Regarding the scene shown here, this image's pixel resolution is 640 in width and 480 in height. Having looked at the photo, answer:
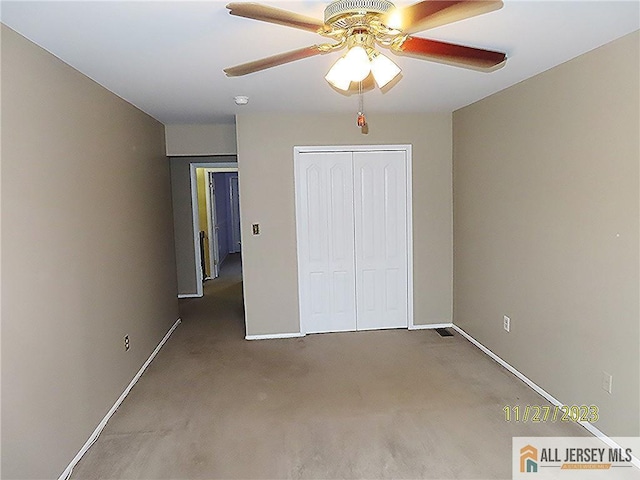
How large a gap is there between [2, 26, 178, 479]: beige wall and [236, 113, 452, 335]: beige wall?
1.05m

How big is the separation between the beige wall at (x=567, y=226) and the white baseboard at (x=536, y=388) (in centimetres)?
5

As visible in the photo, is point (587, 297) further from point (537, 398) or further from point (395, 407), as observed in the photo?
point (395, 407)

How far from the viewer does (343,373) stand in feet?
12.4

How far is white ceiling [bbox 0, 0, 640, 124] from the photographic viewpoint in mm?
1970

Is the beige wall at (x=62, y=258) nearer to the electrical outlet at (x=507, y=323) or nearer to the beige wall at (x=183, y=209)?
the beige wall at (x=183, y=209)

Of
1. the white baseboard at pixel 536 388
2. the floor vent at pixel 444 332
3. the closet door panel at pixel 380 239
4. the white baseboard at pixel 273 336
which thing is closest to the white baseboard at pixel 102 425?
the white baseboard at pixel 273 336

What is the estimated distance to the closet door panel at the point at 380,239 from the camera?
4.76 metres

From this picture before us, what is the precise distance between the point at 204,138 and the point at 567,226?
3.68m

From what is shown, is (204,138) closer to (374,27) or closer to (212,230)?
(212,230)

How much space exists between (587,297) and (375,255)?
234 cm

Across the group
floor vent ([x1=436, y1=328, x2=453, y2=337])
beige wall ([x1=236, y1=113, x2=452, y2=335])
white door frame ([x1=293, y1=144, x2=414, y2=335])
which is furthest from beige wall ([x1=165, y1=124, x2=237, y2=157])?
floor vent ([x1=436, y1=328, x2=453, y2=337])

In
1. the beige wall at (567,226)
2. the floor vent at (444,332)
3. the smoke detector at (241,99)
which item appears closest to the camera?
the beige wall at (567,226)

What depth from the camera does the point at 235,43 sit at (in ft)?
7.78

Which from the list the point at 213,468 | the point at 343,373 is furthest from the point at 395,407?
the point at 213,468
